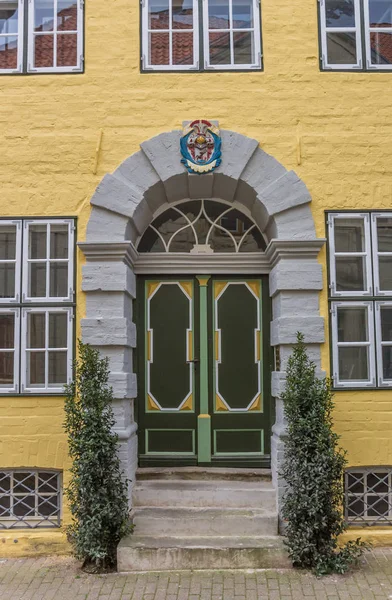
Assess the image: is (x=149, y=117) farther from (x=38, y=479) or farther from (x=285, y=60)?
(x=38, y=479)

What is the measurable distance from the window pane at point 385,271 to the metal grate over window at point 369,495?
6.48 ft

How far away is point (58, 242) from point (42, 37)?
95.2 inches

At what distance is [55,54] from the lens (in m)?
6.64

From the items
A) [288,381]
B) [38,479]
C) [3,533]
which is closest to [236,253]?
[288,381]

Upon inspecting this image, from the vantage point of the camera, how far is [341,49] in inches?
262

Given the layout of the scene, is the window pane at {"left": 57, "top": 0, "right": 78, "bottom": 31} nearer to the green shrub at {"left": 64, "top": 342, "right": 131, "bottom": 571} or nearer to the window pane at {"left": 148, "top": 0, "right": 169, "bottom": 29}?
the window pane at {"left": 148, "top": 0, "right": 169, "bottom": 29}

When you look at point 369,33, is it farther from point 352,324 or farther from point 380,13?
point 352,324

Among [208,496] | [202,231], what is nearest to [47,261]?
[202,231]

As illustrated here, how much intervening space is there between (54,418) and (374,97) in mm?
4980

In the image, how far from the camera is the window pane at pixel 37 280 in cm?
640

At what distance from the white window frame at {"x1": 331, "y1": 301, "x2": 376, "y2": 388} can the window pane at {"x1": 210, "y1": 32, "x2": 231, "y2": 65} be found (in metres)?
3.03

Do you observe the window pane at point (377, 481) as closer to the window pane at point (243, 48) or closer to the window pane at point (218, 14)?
the window pane at point (243, 48)

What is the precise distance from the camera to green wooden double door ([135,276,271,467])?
6695 mm

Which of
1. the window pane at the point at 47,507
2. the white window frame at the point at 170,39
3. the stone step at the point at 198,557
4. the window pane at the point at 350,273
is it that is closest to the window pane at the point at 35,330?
the window pane at the point at 47,507
